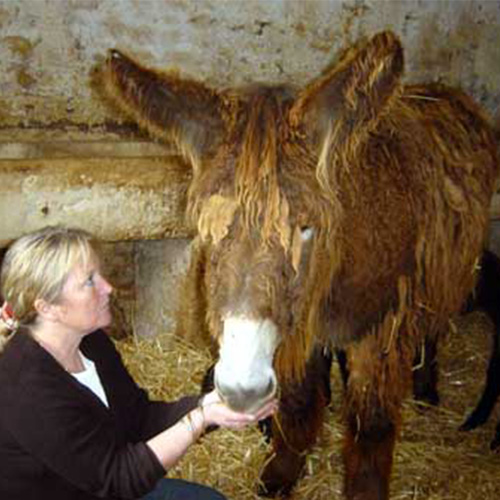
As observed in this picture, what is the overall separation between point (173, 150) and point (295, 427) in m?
1.53

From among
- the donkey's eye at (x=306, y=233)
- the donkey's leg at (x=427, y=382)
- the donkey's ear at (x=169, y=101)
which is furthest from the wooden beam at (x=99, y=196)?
the donkey's eye at (x=306, y=233)

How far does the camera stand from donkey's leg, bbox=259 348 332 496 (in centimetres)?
321

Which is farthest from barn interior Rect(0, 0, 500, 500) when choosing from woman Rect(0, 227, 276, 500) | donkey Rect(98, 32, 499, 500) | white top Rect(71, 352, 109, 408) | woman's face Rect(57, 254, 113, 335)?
woman's face Rect(57, 254, 113, 335)

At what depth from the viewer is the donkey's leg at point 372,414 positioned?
2873mm

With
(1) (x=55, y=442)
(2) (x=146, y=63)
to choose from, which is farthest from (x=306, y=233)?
(2) (x=146, y=63)

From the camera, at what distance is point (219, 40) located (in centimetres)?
425

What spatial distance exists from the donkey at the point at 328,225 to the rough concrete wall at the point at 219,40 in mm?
1056

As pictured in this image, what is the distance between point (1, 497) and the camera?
6.64ft

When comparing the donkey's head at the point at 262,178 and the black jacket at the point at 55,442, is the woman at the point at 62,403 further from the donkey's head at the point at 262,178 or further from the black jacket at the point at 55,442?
the donkey's head at the point at 262,178

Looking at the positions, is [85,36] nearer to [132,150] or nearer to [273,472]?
[132,150]

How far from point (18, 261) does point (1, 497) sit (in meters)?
0.62

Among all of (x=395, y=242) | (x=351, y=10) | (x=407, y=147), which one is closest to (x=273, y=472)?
(x=395, y=242)

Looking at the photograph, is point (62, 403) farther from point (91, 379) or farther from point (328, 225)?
point (328, 225)

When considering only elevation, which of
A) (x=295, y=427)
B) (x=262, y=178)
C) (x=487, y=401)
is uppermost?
(x=262, y=178)
